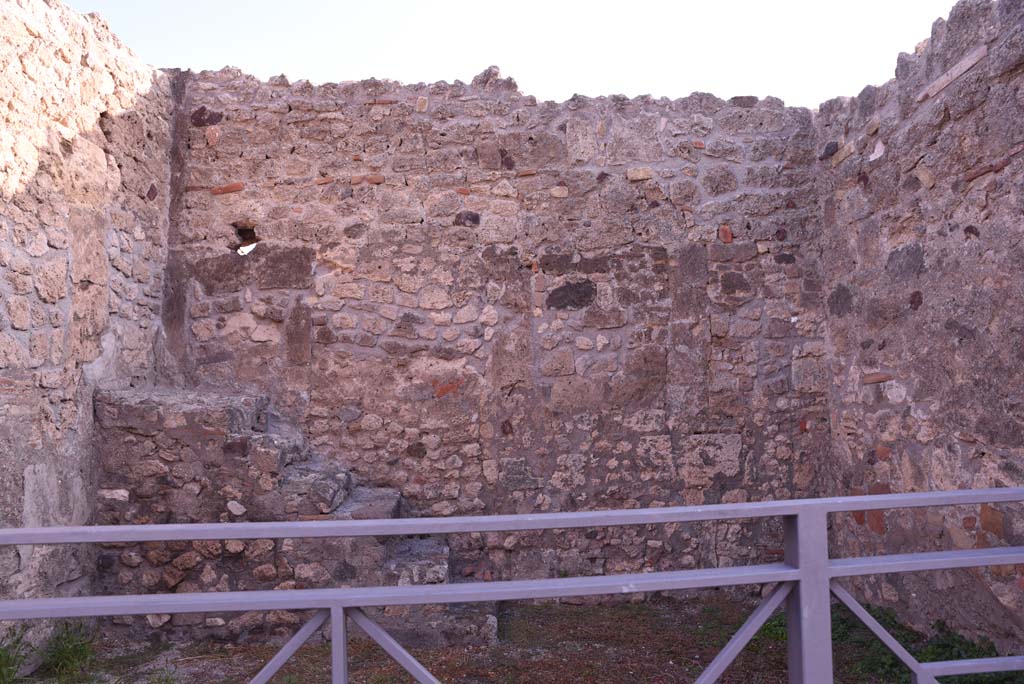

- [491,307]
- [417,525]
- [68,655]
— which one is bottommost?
[68,655]

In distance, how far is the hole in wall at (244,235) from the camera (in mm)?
4168

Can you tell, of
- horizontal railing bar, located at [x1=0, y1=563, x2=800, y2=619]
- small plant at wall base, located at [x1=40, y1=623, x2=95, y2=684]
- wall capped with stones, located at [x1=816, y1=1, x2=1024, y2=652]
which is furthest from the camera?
small plant at wall base, located at [x1=40, y1=623, x2=95, y2=684]

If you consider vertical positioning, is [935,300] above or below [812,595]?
above

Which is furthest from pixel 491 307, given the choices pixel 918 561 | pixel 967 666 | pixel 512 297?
pixel 967 666

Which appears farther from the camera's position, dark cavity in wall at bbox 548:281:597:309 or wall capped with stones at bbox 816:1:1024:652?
dark cavity in wall at bbox 548:281:597:309

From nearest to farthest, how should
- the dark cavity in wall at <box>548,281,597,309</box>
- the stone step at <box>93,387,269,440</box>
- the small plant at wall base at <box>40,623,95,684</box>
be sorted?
the small plant at wall base at <box>40,623,95,684</box>, the stone step at <box>93,387,269,440</box>, the dark cavity in wall at <box>548,281,597,309</box>

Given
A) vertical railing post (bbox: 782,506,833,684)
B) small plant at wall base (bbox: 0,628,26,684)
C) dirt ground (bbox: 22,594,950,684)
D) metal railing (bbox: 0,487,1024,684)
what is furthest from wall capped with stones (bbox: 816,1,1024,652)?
small plant at wall base (bbox: 0,628,26,684)

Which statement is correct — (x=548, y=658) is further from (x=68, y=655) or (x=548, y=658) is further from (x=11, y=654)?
(x=11, y=654)

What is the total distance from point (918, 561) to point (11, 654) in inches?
126

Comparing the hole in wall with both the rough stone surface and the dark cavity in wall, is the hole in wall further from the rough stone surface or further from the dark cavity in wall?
the dark cavity in wall

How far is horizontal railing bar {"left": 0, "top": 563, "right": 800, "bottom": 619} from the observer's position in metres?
1.43

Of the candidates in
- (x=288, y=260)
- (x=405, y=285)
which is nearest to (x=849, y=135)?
(x=405, y=285)

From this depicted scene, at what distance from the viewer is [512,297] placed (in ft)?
13.5

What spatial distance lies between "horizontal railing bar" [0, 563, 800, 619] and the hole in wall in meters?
2.96
